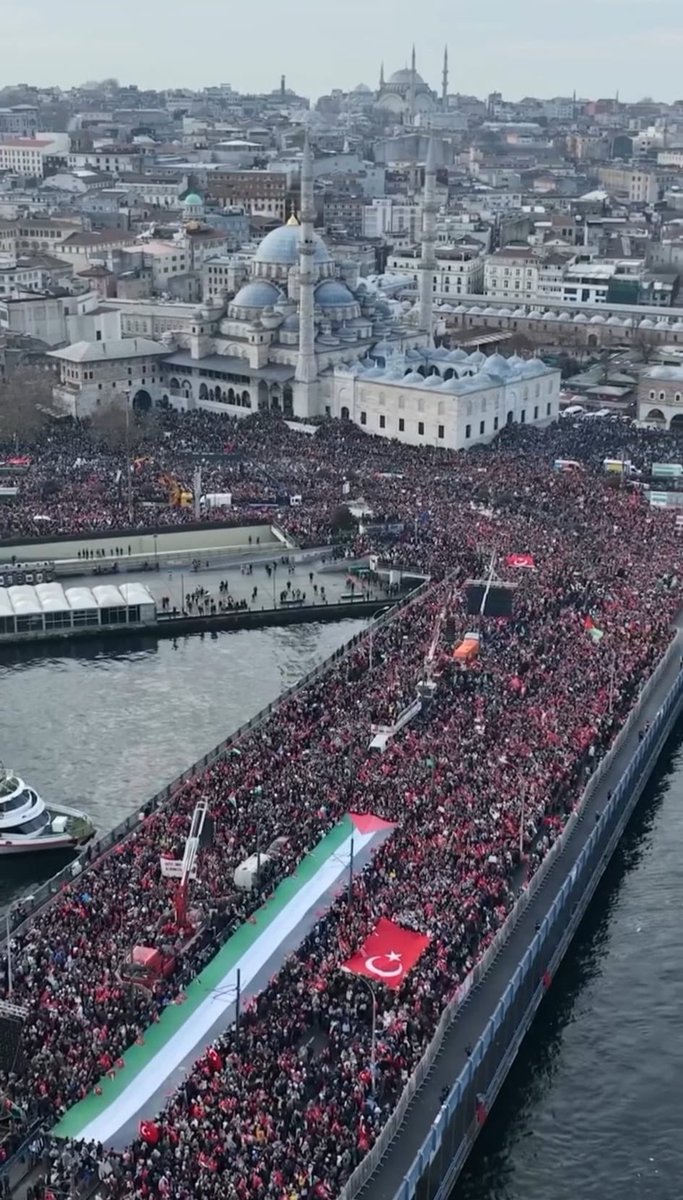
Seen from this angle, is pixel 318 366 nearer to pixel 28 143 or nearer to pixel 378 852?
pixel 378 852

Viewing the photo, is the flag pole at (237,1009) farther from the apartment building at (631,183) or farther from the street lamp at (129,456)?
the apartment building at (631,183)

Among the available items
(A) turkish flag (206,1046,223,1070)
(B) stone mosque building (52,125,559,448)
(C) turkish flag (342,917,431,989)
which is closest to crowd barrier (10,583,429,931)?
(A) turkish flag (206,1046,223,1070)

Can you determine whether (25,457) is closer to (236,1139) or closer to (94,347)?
(94,347)

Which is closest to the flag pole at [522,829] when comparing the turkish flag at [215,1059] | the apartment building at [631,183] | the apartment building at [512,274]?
the turkish flag at [215,1059]

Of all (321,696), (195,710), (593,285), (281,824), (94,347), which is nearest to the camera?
(281,824)

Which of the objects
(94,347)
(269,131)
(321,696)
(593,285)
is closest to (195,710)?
(321,696)

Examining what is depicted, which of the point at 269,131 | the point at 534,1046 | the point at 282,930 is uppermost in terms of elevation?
the point at 269,131

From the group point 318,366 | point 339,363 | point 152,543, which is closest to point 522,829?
point 152,543
